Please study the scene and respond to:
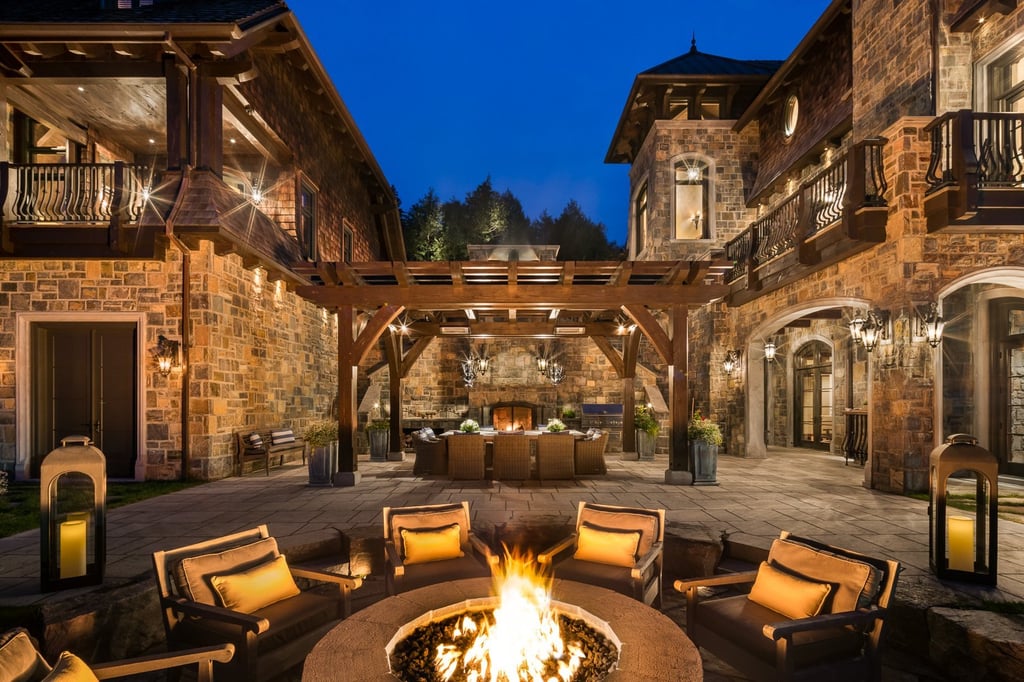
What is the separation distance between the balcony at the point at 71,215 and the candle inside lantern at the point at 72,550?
542cm

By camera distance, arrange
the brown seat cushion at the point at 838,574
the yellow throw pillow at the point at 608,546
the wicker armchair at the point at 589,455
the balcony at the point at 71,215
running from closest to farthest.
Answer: the brown seat cushion at the point at 838,574 < the yellow throw pillow at the point at 608,546 < the balcony at the point at 71,215 < the wicker armchair at the point at 589,455

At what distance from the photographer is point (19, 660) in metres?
1.94

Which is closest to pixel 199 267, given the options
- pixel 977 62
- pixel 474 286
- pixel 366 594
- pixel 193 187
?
pixel 193 187

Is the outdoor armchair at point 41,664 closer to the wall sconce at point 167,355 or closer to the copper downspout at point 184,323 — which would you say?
the copper downspout at point 184,323

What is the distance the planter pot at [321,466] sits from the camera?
755 centimetres

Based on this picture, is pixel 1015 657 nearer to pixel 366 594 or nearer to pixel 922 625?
pixel 922 625

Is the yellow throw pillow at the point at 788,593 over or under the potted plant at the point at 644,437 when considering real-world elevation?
over

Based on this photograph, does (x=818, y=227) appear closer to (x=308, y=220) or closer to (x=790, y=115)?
(x=790, y=115)

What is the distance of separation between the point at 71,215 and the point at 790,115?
14.2 m

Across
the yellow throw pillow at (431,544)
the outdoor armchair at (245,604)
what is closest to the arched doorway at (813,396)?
the yellow throw pillow at (431,544)

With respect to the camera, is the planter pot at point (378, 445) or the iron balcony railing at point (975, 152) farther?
the planter pot at point (378, 445)

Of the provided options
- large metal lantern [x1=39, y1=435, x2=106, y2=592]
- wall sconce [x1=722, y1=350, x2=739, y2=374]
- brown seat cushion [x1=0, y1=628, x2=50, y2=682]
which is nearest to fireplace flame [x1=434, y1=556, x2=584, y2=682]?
brown seat cushion [x1=0, y1=628, x2=50, y2=682]

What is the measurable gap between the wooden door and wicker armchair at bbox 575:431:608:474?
23.5ft

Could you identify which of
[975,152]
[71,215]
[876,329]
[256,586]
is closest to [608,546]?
[256,586]
